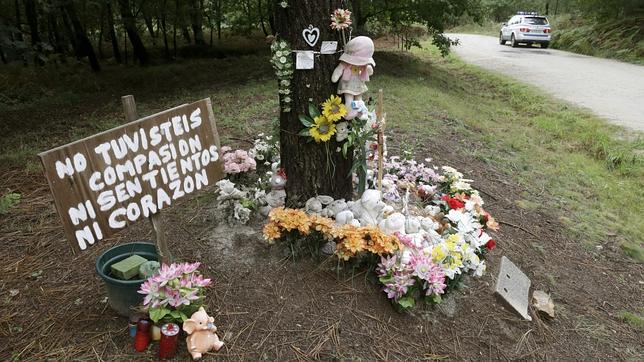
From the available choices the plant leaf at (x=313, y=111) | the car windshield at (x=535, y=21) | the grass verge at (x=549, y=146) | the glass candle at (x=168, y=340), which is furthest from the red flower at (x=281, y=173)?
the car windshield at (x=535, y=21)

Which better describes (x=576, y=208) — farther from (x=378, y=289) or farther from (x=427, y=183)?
(x=378, y=289)

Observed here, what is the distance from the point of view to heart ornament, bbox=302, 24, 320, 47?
2619mm

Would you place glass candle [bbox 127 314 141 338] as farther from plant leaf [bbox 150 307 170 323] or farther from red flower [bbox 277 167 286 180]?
red flower [bbox 277 167 286 180]

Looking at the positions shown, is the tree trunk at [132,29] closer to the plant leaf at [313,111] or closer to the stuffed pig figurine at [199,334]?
the plant leaf at [313,111]

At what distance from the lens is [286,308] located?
2.37 meters

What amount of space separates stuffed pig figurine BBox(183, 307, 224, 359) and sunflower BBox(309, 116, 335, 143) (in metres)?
1.18

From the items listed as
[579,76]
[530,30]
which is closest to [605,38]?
[530,30]

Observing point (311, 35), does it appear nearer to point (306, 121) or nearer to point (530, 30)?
point (306, 121)

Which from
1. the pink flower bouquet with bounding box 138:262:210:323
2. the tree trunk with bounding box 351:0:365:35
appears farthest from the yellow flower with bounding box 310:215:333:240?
the tree trunk with bounding box 351:0:365:35

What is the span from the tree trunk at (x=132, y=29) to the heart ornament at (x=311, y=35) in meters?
8.14

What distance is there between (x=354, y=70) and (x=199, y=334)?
1690mm

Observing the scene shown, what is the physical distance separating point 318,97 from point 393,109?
3809 millimetres

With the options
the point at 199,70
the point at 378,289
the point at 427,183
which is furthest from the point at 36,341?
the point at 199,70

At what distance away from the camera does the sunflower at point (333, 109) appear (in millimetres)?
2656
